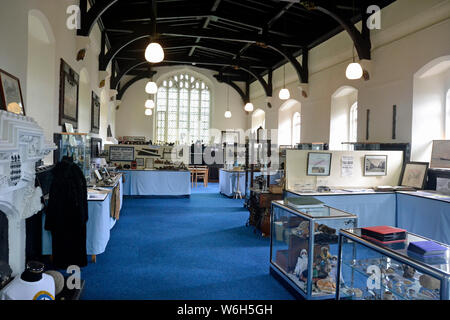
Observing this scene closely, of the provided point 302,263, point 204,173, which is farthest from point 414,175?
point 204,173

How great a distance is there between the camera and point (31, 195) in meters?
2.78

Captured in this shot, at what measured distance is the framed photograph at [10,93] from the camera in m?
2.86

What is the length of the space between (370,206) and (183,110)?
11.8 meters

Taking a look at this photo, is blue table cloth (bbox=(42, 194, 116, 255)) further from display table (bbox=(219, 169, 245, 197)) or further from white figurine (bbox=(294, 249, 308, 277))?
display table (bbox=(219, 169, 245, 197))

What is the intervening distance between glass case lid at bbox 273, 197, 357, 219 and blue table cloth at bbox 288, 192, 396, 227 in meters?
1.35

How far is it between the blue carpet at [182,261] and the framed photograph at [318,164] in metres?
1.40

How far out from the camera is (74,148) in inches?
184

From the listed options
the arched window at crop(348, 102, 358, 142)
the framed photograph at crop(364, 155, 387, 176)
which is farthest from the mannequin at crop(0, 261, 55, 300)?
the arched window at crop(348, 102, 358, 142)

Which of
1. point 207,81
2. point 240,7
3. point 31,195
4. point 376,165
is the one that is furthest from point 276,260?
point 207,81

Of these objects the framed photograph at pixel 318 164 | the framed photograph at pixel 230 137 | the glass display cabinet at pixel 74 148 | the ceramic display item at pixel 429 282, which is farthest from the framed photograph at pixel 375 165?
the framed photograph at pixel 230 137

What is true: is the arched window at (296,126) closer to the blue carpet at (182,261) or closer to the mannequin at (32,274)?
the blue carpet at (182,261)

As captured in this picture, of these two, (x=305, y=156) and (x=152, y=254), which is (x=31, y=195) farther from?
(x=305, y=156)

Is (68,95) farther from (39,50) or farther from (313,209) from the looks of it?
(313,209)

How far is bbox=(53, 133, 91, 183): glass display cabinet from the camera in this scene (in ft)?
13.8
